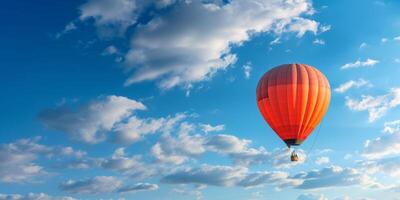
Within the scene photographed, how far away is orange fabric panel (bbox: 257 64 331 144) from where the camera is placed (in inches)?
3221

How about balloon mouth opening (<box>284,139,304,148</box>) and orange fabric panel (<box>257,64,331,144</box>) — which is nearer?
orange fabric panel (<box>257,64,331,144</box>)

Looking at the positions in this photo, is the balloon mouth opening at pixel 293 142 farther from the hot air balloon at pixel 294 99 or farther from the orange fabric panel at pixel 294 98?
the orange fabric panel at pixel 294 98

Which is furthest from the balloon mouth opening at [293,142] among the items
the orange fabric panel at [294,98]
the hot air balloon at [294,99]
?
the orange fabric panel at [294,98]

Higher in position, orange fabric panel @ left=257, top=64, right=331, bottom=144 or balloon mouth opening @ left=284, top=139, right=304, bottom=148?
orange fabric panel @ left=257, top=64, right=331, bottom=144

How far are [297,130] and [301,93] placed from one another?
586 cm

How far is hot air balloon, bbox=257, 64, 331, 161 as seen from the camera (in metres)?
81.8

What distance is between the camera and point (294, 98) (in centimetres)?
8175

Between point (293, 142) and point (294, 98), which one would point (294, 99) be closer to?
point (294, 98)

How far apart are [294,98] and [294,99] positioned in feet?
0.55

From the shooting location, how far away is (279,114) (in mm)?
82875

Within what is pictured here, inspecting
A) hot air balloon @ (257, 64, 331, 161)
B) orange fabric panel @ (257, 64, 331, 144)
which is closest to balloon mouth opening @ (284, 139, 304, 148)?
hot air balloon @ (257, 64, 331, 161)

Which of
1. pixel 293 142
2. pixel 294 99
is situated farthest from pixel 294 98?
pixel 293 142

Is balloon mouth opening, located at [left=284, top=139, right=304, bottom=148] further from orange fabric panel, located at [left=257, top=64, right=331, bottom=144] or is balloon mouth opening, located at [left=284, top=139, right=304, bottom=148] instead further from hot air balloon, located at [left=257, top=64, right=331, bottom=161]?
orange fabric panel, located at [left=257, top=64, right=331, bottom=144]

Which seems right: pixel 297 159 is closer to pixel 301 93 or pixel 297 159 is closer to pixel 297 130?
pixel 297 130
